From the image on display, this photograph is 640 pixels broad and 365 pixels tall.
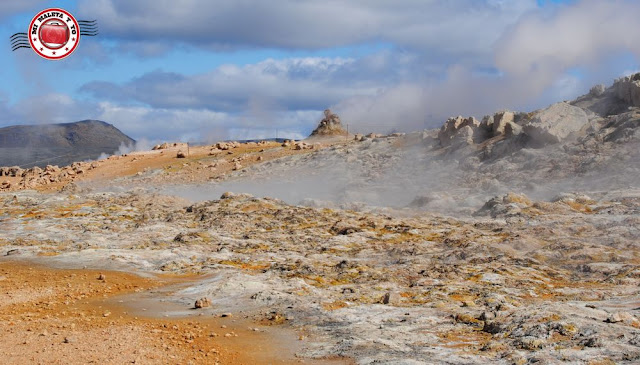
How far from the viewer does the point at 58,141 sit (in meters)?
86.3

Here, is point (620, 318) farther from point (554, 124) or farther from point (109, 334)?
point (554, 124)

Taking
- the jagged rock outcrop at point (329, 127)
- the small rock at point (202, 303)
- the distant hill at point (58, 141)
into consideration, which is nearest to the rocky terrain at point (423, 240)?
the small rock at point (202, 303)

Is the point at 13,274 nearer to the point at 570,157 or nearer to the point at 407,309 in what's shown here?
the point at 407,309

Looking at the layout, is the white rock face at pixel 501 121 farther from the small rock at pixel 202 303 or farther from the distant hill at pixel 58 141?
the distant hill at pixel 58 141

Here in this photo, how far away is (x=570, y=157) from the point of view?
29125 millimetres

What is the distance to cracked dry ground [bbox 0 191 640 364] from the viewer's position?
1050cm

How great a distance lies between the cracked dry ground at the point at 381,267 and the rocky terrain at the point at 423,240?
59mm

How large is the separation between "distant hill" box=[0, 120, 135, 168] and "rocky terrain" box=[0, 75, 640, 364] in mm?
40535

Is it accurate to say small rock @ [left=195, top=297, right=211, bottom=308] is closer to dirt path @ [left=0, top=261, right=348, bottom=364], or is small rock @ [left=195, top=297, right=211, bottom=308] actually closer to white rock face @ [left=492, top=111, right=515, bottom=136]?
dirt path @ [left=0, top=261, right=348, bottom=364]

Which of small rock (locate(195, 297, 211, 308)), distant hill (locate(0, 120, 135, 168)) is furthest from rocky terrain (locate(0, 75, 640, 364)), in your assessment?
distant hill (locate(0, 120, 135, 168))

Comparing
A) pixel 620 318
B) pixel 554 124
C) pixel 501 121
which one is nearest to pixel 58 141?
pixel 501 121

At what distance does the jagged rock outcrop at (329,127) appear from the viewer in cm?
5772

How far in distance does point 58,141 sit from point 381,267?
77961mm

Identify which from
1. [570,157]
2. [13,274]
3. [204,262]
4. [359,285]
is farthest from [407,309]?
[570,157]
